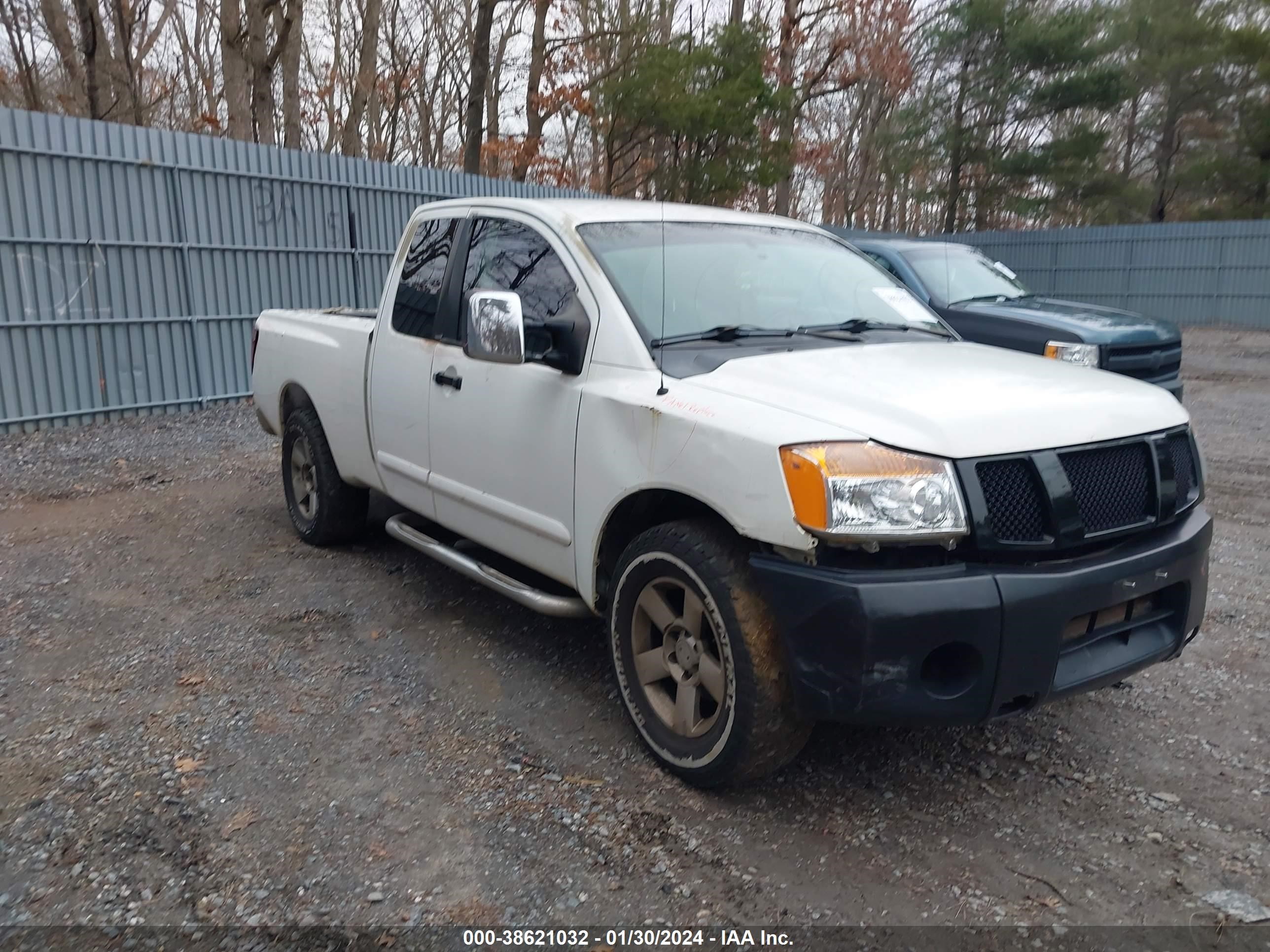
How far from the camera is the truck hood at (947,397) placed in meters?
2.84

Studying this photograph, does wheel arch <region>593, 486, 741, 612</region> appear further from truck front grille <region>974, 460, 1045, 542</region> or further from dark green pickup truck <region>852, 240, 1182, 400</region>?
dark green pickup truck <region>852, 240, 1182, 400</region>

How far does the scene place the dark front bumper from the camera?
270 cm

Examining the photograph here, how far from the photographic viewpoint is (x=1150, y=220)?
102 ft

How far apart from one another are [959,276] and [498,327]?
6.72m

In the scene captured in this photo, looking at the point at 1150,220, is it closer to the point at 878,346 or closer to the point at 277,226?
the point at 277,226

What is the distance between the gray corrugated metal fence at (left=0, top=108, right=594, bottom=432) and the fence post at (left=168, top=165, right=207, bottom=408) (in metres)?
0.01

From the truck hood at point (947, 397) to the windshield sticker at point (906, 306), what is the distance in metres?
0.61

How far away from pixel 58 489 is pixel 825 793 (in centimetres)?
668

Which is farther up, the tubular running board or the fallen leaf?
the tubular running board

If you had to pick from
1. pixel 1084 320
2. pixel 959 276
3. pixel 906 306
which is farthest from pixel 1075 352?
pixel 906 306

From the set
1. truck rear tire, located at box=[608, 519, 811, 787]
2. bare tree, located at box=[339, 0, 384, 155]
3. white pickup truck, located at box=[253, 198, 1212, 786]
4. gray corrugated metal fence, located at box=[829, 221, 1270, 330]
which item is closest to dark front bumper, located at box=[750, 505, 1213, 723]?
white pickup truck, located at box=[253, 198, 1212, 786]

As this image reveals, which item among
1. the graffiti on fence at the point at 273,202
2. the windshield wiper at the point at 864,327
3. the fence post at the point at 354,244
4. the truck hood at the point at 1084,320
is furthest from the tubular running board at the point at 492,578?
the fence post at the point at 354,244

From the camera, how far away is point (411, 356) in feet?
15.4

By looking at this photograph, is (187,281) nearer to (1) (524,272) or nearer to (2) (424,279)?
(2) (424,279)
